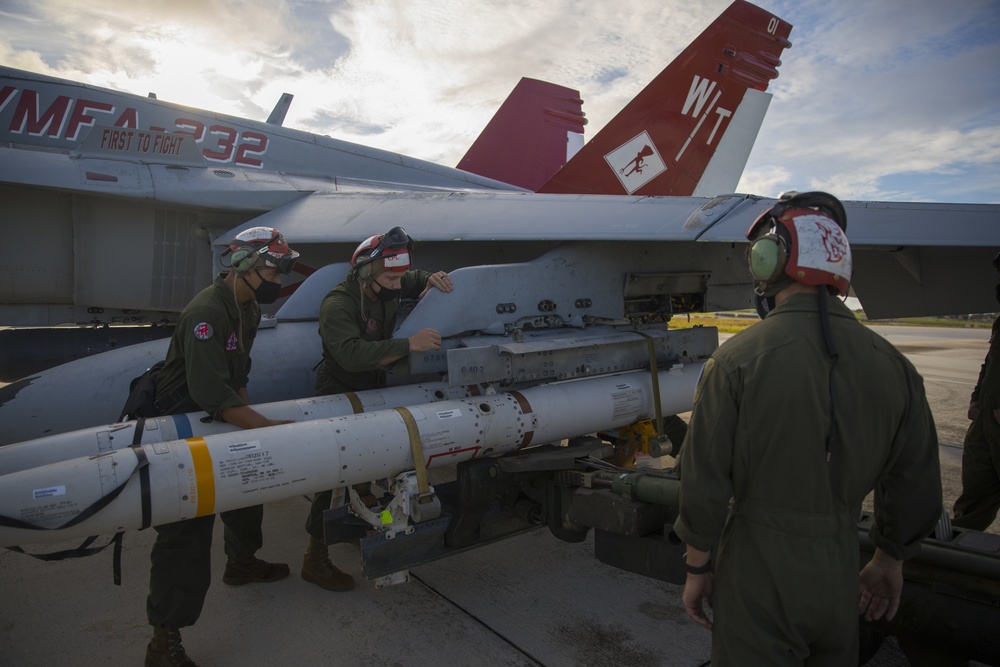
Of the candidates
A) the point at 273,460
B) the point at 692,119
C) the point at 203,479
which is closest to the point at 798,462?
the point at 273,460

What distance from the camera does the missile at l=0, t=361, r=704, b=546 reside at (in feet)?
7.83

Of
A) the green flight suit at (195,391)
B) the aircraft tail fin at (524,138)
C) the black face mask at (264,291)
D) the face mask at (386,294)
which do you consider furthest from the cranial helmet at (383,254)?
the aircraft tail fin at (524,138)

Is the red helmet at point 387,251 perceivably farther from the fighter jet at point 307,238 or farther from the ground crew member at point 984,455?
the ground crew member at point 984,455

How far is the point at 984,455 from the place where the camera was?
379 cm

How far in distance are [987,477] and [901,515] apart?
264 centimetres

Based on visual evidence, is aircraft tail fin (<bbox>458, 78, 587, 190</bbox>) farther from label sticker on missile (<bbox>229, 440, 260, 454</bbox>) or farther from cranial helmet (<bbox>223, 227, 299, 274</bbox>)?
label sticker on missile (<bbox>229, 440, 260, 454</bbox>)

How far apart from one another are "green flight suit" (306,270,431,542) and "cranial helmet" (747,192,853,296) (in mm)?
2189

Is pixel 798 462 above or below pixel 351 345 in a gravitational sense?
below

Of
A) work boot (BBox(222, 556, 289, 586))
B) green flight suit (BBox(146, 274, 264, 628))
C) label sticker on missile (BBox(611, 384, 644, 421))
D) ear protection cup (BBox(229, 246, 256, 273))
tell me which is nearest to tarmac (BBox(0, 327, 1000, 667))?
work boot (BBox(222, 556, 289, 586))

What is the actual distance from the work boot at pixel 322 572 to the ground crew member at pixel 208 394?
0.31 metres

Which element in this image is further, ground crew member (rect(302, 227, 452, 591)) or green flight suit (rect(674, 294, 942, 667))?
ground crew member (rect(302, 227, 452, 591))

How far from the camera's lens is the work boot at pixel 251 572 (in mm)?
Answer: 3686

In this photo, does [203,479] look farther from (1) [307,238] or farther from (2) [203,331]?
(1) [307,238]

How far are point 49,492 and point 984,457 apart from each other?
4.89 meters
